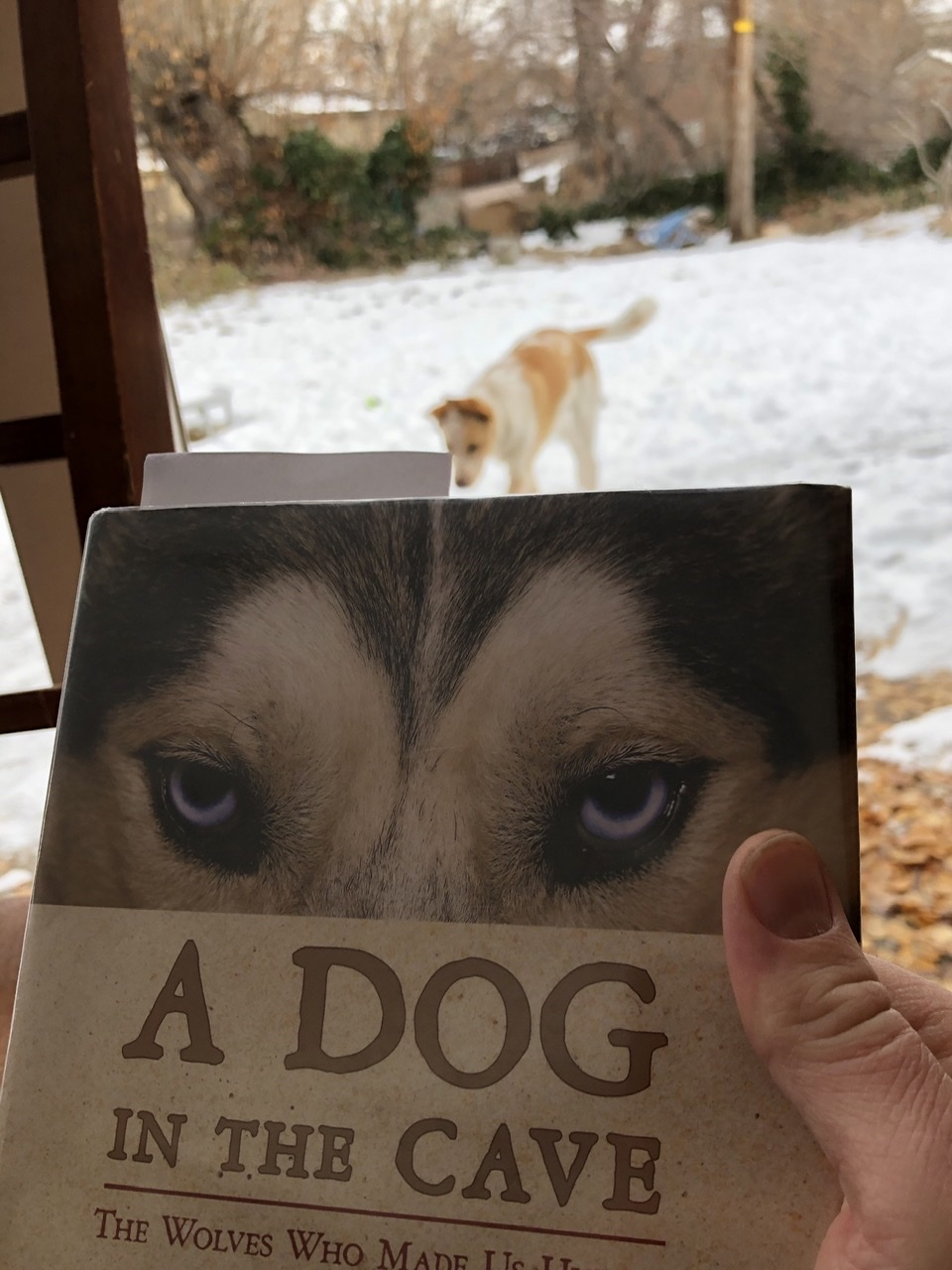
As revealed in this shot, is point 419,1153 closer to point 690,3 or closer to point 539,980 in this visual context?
point 539,980

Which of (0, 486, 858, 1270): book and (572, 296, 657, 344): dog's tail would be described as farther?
(572, 296, 657, 344): dog's tail

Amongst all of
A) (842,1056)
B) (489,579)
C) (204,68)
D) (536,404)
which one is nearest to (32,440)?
(489,579)

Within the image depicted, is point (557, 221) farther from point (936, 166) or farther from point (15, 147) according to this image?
point (15, 147)

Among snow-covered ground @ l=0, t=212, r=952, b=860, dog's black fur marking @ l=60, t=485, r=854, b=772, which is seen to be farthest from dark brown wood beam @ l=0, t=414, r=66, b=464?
snow-covered ground @ l=0, t=212, r=952, b=860

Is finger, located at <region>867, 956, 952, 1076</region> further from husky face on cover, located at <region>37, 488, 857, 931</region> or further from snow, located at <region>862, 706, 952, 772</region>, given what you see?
snow, located at <region>862, 706, 952, 772</region>

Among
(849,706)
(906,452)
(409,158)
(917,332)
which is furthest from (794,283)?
(849,706)

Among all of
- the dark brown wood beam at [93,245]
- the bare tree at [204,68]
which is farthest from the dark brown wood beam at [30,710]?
the bare tree at [204,68]

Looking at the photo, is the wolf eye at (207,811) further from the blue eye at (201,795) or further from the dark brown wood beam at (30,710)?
the dark brown wood beam at (30,710)
